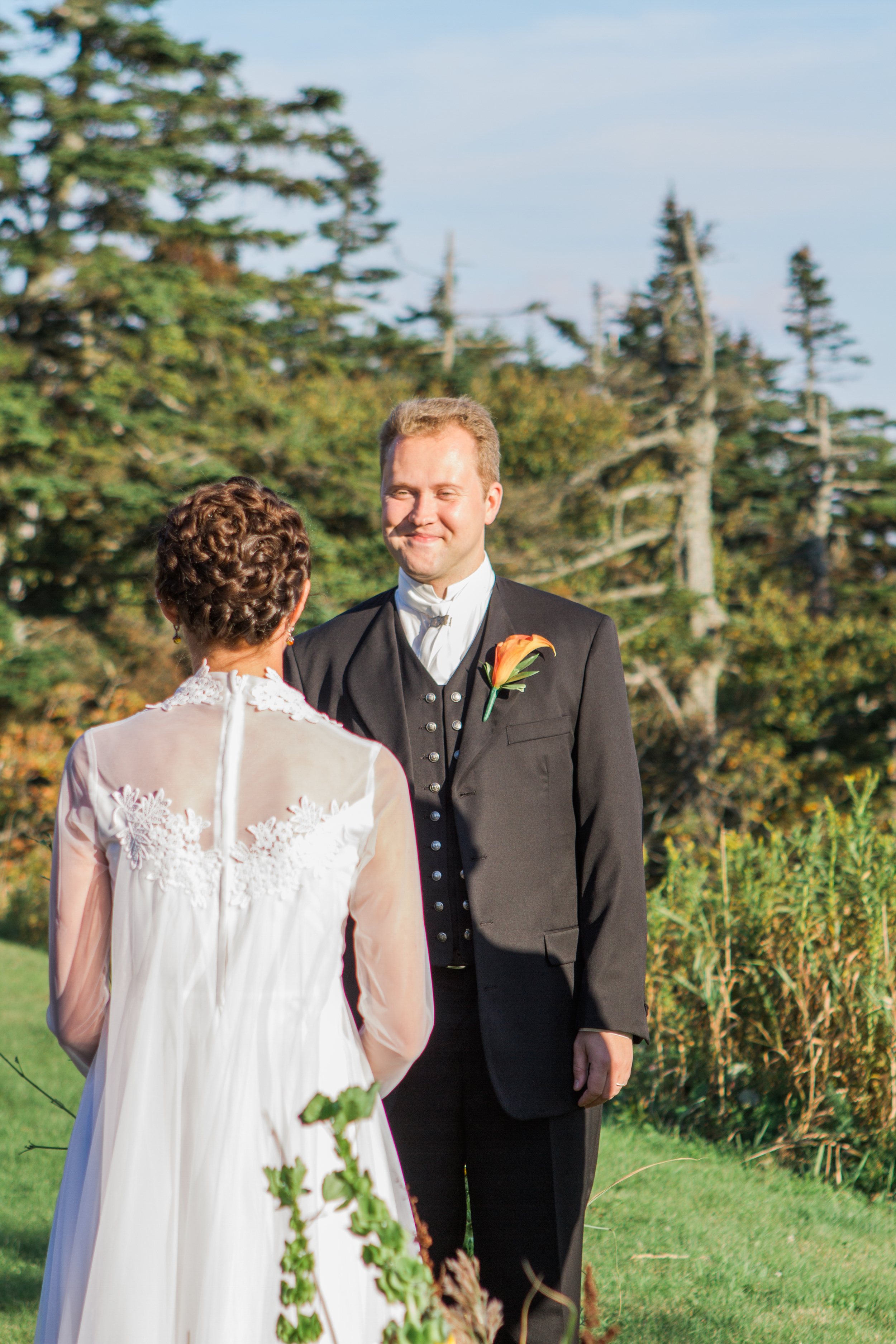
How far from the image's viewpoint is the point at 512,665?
2484mm

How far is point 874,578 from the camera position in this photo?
25609 mm

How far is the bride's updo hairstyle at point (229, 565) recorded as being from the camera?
1881 millimetres

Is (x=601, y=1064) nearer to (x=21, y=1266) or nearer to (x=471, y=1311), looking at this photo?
(x=471, y=1311)

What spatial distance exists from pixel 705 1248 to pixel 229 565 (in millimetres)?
2940

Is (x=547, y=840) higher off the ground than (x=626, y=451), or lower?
lower

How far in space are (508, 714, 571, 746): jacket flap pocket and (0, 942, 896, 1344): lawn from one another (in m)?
1.44

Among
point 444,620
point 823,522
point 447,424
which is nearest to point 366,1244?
point 444,620

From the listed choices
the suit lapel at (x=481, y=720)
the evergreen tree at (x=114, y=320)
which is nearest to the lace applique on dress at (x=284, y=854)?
the suit lapel at (x=481, y=720)

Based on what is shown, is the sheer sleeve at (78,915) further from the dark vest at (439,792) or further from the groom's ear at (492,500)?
the groom's ear at (492,500)

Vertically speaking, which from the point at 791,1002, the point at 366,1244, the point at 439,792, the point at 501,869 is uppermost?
the point at 439,792

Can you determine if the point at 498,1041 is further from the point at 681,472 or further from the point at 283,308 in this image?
the point at 283,308

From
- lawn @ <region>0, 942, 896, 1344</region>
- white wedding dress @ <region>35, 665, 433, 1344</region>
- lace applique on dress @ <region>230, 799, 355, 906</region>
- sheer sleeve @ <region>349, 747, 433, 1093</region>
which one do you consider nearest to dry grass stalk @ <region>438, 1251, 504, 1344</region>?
white wedding dress @ <region>35, 665, 433, 1344</region>

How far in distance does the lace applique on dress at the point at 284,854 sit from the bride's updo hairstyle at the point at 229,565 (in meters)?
0.31

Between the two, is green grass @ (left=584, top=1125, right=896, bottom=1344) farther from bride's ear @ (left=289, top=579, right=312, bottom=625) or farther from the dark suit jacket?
bride's ear @ (left=289, top=579, right=312, bottom=625)
